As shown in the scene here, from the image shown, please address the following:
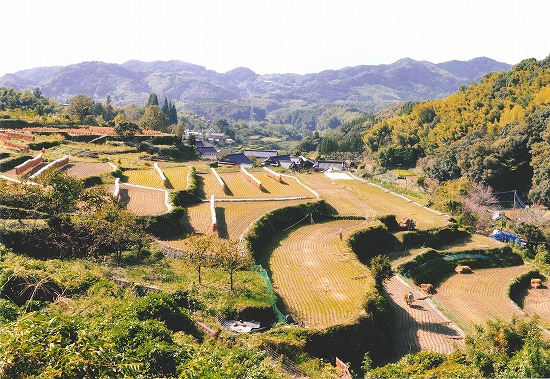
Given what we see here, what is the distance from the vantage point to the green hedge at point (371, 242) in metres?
24.2

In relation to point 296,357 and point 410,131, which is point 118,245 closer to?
point 296,357

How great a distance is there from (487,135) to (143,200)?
47.9 metres

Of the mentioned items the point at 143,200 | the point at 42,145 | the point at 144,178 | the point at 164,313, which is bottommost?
the point at 164,313

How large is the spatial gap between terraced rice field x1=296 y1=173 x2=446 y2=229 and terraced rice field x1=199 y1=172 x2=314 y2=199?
2.43 meters

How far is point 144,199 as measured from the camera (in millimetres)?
23453

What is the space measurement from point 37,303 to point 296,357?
7.14 metres

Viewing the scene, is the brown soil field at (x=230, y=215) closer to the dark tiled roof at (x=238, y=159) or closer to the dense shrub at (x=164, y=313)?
the dense shrub at (x=164, y=313)

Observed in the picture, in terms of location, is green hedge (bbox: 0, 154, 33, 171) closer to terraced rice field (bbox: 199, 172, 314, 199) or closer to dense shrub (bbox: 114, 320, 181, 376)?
terraced rice field (bbox: 199, 172, 314, 199)

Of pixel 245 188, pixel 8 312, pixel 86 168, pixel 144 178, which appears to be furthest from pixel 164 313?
pixel 86 168

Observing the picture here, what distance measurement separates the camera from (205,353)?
8.78 meters

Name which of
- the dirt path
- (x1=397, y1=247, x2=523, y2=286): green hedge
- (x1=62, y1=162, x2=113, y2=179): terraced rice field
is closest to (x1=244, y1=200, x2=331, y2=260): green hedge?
(x1=397, y1=247, x2=523, y2=286): green hedge

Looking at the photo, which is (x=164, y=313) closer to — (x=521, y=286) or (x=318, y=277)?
(x=318, y=277)

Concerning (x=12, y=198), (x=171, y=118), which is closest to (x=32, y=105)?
(x=171, y=118)

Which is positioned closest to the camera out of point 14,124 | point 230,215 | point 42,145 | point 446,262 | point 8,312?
point 8,312
